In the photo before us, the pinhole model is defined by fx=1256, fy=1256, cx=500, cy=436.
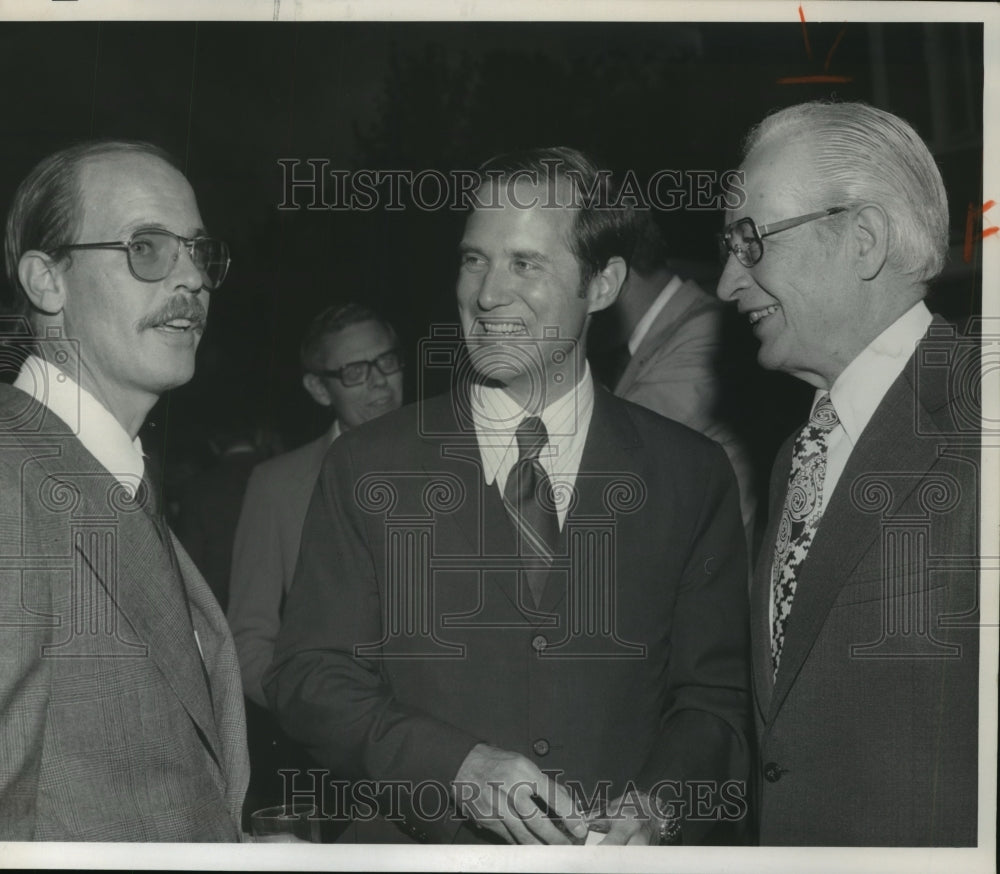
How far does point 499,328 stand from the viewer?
341cm

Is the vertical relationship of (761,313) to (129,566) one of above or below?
above

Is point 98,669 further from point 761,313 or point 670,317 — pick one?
point 761,313

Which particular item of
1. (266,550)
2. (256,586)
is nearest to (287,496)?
(266,550)

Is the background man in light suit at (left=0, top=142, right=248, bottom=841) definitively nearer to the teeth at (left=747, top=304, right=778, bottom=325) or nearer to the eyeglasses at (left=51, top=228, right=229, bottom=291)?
the eyeglasses at (left=51, top=228, right=229, bottom=291)

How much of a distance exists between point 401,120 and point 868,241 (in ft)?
4.33

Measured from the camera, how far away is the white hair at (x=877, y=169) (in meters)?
3.36

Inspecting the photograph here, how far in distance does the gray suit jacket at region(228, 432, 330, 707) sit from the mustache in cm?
44

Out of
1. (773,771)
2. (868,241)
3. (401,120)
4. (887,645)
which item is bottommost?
(773,771)

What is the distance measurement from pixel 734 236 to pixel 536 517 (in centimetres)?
94

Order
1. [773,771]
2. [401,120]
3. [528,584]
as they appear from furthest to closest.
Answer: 1. [401,120]
2. [528,584]
3. [773,771]

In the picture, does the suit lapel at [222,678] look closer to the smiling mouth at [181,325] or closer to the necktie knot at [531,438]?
the smiling mouth at [181,325]

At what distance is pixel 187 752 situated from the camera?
10.9 ft

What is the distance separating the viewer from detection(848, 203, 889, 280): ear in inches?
131

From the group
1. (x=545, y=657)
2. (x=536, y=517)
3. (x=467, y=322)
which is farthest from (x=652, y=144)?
(x=545, y=657)
